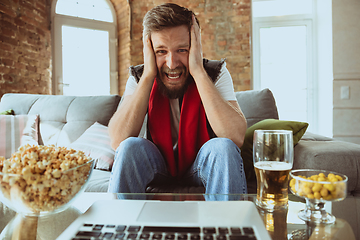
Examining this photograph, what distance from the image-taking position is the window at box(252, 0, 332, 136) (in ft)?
12.3

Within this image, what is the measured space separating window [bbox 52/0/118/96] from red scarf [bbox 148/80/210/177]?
8.80 feet

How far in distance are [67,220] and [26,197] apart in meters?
0.15

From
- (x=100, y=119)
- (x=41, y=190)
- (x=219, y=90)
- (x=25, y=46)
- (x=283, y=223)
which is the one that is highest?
(x=25, y=46)

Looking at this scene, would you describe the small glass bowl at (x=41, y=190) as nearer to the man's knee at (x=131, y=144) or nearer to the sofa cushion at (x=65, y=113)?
the man's knee at (x=131, y=144)

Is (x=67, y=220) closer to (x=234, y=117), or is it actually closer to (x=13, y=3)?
(x=234, y=117)

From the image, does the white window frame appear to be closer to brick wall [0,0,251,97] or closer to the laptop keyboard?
brick wall [0,0,251,97]

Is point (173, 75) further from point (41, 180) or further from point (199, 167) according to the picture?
point (41, 180)

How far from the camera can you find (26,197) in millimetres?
507

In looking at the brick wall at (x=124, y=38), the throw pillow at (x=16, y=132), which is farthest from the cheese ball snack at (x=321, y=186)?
the brick wall at (x=124, y=38)

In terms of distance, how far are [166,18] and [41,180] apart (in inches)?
38.5

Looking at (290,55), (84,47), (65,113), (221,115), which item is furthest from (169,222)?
(290,55)

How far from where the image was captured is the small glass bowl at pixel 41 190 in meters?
0.49

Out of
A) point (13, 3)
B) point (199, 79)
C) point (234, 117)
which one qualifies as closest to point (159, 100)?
point (199, 79)

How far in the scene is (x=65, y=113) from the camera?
1.85 meters
